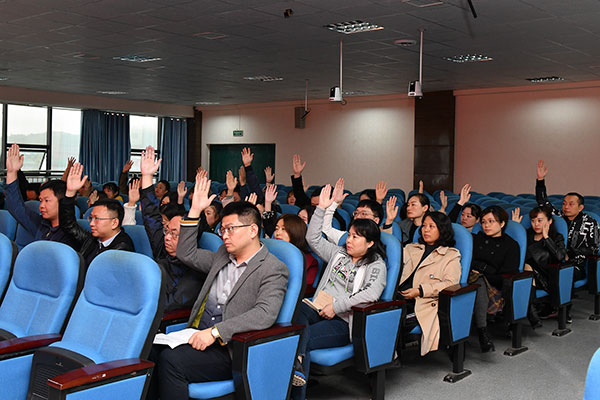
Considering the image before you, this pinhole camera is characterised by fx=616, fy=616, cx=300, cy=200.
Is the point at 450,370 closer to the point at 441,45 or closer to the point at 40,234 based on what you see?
the point at 40,234

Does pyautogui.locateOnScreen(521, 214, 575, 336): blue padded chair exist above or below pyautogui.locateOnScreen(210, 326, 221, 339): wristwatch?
below

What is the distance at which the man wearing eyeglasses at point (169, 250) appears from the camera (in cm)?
366

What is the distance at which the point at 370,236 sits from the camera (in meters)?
3.97

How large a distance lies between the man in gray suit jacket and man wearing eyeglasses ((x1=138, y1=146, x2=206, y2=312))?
0.64ft

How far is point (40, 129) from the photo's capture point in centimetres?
1672

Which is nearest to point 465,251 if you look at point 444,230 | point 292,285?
point 444,230

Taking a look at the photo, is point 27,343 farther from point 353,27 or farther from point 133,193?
point 353,27

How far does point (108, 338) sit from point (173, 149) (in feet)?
56.1

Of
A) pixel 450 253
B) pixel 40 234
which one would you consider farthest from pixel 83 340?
pixel 450 253

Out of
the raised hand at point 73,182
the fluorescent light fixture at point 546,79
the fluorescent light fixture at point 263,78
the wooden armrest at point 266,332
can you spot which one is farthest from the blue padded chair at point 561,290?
the fluorescent light fixture at point 263,78

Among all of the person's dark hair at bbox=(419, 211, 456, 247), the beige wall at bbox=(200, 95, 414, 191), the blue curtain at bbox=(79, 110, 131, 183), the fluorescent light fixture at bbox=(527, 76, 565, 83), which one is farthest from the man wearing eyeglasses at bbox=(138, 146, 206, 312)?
the blue curtain at bbox=(79, 110, 131, 183)

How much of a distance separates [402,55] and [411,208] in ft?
15.4

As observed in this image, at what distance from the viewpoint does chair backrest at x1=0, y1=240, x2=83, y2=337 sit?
3035 mm

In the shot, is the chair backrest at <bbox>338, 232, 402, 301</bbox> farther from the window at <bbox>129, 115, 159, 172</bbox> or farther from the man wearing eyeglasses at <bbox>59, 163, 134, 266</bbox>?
the window at <bbox>129, 115, 159, 172</bbox>
